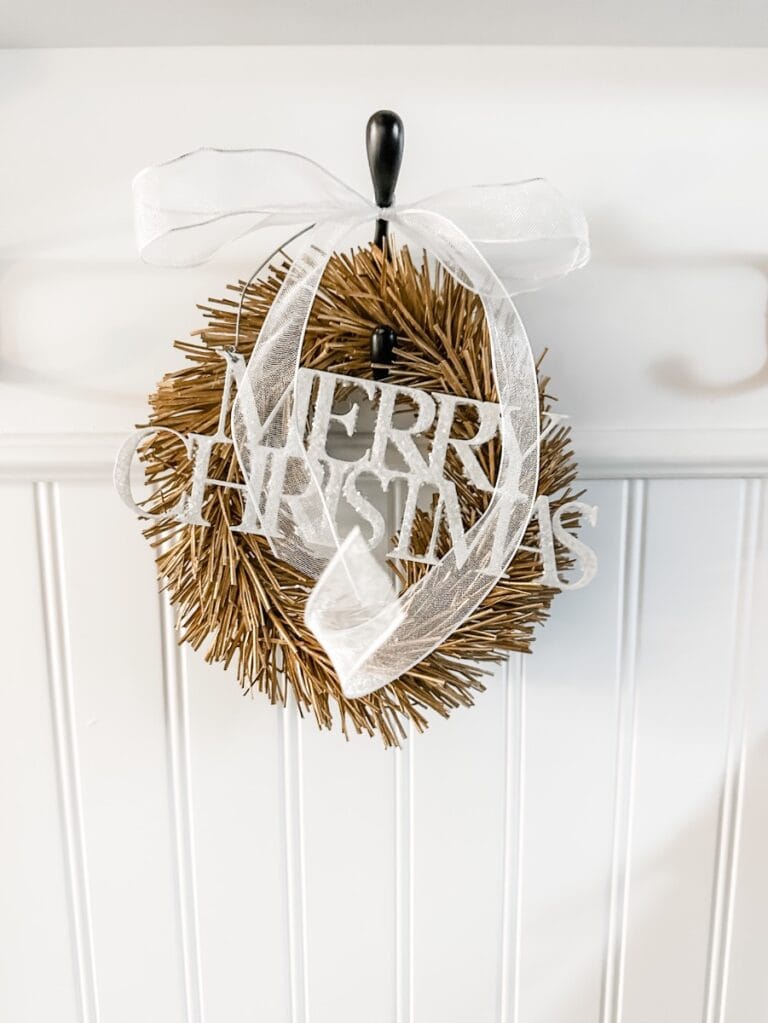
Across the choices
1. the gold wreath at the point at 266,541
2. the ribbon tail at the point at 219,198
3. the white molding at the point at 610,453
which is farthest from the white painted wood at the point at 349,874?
the ribbon tail at the point at 219,198

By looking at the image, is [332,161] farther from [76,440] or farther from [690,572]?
[690,572]

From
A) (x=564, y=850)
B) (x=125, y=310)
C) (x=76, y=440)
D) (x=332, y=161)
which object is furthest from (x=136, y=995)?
(x=332, y=161)

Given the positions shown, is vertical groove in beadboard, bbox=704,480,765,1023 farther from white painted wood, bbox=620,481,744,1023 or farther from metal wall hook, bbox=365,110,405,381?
metal wall hook, bbox=365,110,405,381

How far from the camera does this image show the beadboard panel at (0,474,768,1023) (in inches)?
27.9

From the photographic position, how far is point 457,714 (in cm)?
73

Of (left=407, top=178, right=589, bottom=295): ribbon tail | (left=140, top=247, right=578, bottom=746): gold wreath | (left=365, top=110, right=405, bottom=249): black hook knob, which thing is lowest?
(left=140, top=247, right=578, bottom=746): gold wreath

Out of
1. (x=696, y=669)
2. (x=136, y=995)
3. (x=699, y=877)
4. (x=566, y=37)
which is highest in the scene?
(x=566, y=37)

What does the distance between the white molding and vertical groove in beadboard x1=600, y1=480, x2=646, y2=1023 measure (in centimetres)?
3

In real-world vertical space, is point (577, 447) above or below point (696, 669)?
above

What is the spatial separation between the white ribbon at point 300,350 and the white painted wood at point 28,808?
29cm

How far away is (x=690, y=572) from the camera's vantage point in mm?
715

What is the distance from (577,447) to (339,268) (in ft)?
0.90

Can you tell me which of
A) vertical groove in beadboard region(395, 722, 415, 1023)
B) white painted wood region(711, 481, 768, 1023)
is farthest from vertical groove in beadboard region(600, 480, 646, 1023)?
vertical groove in beadboard region(395, 722, 415, 1023)

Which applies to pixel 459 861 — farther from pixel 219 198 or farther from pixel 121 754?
pixel 219 198
